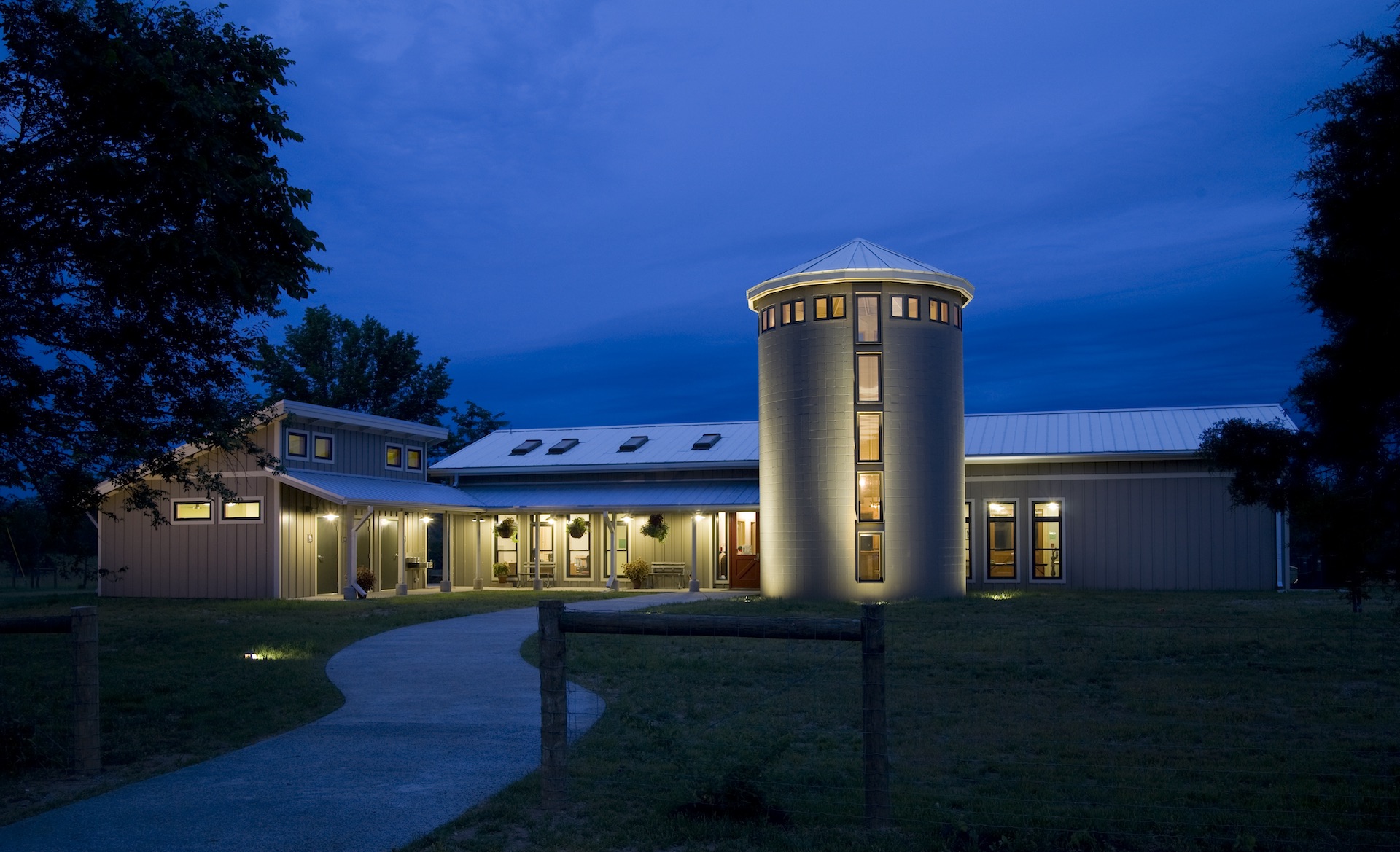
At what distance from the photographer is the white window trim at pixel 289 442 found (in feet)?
86.5

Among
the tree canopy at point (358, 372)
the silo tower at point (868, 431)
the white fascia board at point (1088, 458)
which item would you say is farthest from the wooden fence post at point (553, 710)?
the tree canopy at point (358, 372)

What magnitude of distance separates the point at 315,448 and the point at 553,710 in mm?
22858

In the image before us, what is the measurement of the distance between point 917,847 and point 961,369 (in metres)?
20.0

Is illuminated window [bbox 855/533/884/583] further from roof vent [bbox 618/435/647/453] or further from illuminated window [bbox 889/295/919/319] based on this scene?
roof vent [bbox 618/435/647/453]

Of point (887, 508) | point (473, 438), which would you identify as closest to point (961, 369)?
point (887, 508)

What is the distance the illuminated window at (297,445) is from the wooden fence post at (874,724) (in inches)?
919

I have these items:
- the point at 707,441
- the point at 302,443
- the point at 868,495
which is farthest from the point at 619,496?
the point at 868,495

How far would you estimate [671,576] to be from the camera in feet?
98.5

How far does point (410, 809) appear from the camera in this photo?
622 cm

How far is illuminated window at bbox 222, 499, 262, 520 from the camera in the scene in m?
25.8

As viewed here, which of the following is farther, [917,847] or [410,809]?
[410,809]

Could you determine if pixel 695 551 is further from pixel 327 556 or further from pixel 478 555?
pixel 327 556

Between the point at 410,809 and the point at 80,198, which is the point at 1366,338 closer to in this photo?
the point at 410,809

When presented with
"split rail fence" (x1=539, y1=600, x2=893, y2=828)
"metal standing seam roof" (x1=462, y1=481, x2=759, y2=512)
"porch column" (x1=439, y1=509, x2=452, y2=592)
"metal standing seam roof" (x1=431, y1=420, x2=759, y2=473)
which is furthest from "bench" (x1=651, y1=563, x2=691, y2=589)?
"split rail fence" (x1=539, y1=600, x2=893, y2=828)
